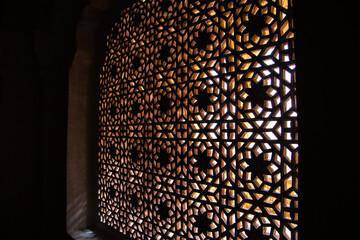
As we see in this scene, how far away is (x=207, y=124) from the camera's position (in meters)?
1.71

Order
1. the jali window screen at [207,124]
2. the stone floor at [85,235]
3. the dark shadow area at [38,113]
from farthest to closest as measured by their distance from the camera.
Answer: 1. the dark shadow area at [38,113]
2. the stone floor at [85,235]
3. the jali window screen at [207,124]

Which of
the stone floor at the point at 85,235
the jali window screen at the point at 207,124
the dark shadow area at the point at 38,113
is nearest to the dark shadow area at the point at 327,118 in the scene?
the jali window screen at the point at 207,124

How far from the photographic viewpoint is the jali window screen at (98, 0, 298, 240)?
1.38 m

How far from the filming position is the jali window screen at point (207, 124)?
4.51 feet

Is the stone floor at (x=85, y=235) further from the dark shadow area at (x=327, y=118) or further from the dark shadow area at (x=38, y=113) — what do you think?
the dark shadow area at (x=327, y=118)

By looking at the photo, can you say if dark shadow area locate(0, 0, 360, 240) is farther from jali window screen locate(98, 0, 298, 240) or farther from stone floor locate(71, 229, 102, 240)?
jali window screen locate(98, 0, 298, 240)

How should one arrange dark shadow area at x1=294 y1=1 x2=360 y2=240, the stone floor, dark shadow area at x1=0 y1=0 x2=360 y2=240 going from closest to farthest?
dark shadow area at x1=294 y1=1 x2=360 y2=240 < the stone floor < dark shadow area at x1=0 y1=0 x2=360 y2=240

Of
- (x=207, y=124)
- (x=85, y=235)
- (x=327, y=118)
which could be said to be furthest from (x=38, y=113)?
(x=327, y=118)

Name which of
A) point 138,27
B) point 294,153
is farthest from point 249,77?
point 138,27

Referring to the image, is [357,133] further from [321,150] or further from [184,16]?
[184,16]

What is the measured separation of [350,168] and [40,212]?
138 inches

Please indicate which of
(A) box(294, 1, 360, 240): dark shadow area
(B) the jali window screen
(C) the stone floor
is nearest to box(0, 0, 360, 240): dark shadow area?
(C) the stone floor

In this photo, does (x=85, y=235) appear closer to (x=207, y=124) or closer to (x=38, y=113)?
(x=38, y=113)

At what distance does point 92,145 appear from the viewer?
309 cm
